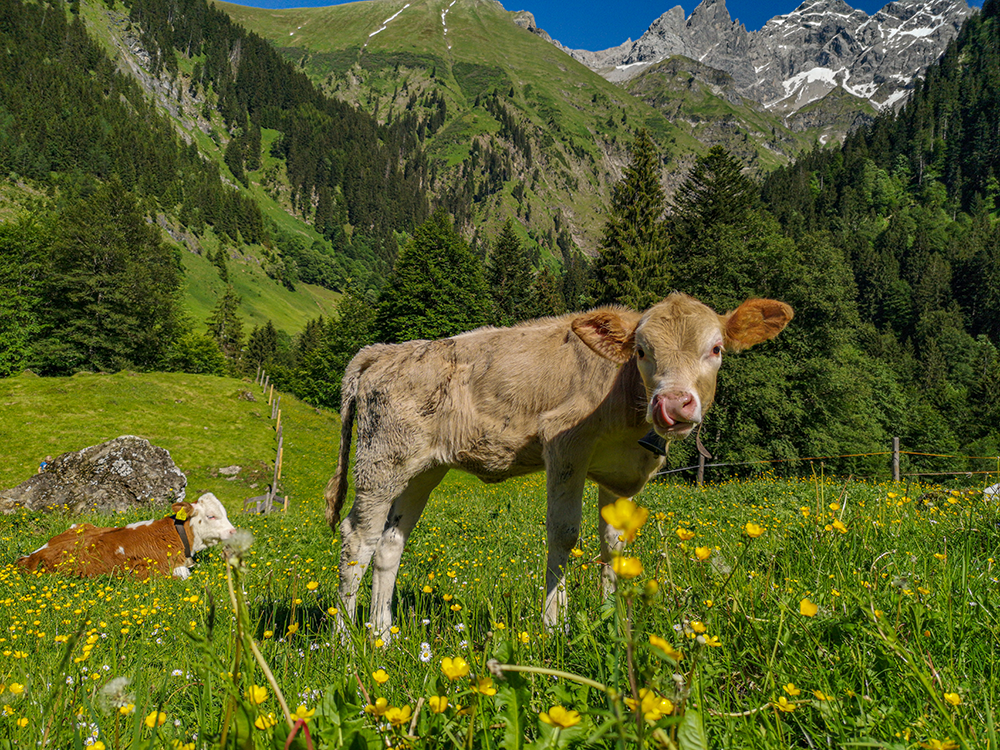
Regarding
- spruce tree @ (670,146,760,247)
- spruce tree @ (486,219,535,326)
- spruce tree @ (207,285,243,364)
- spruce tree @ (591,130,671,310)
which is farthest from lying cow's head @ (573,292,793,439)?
spruce tree @ (207,285,243,364)

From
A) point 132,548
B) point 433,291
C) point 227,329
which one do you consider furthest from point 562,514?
point 227,329

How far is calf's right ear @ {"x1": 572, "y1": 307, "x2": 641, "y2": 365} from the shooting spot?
409 cm

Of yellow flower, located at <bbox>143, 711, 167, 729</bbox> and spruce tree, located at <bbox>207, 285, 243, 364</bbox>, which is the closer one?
yellow flower, located at <bbox>143, 711, 167, 729</bbox>

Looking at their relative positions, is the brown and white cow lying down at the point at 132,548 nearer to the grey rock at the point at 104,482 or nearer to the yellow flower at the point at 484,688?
the yellow flower at the point at 484,688

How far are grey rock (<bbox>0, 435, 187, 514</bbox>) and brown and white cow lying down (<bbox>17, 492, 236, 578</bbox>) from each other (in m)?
9.20

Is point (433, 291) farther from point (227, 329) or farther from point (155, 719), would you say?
point (227, 329)

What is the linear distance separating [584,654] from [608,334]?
7.97 feet

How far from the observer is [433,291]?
160 ft

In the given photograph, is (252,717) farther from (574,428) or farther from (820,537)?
(820,537)

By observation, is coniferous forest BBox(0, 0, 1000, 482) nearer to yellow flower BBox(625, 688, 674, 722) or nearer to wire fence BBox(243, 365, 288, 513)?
wire fence BBox(243, 365, 288, 513)

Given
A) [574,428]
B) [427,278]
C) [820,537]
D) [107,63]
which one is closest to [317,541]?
[574,428]

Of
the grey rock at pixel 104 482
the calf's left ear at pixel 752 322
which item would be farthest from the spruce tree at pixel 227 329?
the calf's left ear at pixel 752 322

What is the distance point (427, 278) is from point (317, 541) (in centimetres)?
4152

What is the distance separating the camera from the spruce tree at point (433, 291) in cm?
4778
